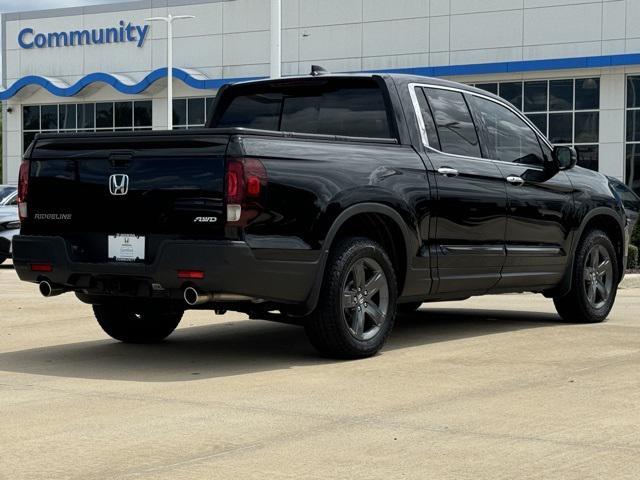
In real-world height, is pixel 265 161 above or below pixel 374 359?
above

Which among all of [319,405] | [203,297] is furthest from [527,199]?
[319,405]

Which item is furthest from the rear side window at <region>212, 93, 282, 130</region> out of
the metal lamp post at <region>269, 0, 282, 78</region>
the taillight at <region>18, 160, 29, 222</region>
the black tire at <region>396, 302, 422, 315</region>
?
the metal lamp post at <region>269, 0, 282, 78</region>

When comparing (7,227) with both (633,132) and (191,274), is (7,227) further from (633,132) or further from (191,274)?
(633,132)

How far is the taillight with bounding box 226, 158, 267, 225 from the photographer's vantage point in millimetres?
7664

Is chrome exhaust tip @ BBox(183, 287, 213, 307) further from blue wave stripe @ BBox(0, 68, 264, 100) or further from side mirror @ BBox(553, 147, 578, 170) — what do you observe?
blue wave stripe @ BBox(0, 68, 264, 100)

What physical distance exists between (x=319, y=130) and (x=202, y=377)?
2.49 metres

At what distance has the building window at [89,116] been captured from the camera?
49.7 metres

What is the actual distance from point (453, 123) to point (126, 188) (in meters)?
2.80

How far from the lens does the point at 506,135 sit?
33.7 feet

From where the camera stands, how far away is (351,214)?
27.2 ft

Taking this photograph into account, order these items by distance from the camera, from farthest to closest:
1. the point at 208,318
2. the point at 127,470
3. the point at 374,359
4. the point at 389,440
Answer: the point at 208,318 → the point at 374,359 → the point at 389,440 → the point at 127,470

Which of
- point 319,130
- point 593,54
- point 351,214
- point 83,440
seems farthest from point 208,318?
point 593,54

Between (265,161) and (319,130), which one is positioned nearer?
(265,161)

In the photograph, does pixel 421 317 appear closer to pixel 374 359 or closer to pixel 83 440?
pixel 374 359
